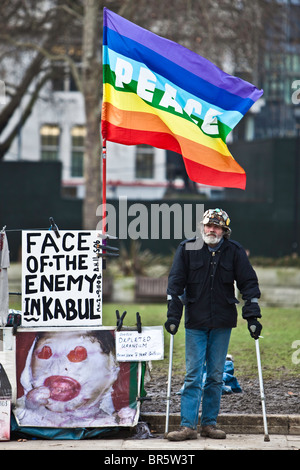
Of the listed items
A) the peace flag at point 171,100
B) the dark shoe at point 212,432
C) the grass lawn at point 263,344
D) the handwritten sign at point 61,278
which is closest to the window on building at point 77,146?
the grass lawn at point 263,344

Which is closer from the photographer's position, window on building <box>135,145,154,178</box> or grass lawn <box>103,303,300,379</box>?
grass lawn <box>103,303,300,379</box>

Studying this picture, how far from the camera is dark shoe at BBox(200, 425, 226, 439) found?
6.98 m

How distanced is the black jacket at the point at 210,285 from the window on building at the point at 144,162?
23264mm

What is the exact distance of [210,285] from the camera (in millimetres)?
7082

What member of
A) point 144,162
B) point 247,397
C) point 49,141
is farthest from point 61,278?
point 49,141

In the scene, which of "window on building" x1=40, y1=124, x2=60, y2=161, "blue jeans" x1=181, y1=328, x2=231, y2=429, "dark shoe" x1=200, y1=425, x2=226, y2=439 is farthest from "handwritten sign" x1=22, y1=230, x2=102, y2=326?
"window on building" x1=40, y1=124, x2=60, y2=161

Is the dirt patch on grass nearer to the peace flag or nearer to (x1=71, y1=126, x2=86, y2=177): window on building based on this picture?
the peace flag

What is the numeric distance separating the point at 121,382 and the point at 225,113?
9.66ft

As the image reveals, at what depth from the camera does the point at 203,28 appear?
19.4m

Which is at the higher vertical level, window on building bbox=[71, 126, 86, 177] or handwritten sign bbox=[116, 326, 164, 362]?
window on building bbox=[71, 126, 86, 177]

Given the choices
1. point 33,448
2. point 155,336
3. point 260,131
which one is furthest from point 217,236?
point 260,131

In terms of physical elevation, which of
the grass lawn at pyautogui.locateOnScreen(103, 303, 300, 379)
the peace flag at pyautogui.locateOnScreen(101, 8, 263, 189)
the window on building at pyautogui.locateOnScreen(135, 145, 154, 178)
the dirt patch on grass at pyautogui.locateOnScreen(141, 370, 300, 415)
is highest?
the window on building at pyautogui.locateOnScreen(135, 145, 154, 178)

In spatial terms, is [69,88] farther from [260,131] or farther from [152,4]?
[152,4]

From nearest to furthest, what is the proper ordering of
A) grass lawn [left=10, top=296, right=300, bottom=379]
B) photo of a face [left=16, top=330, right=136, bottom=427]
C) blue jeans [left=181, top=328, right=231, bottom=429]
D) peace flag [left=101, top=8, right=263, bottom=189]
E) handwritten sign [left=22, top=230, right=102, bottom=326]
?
1. blue jeans [left=181, top=328, right=231, bottom=429]
2. photo of a face [left=16, top=330, right=136, bottom=427]
3. handwritten sign [left=22, top=230, right=102, bottom=326]
4. peace flag [left=101, top=8, right=263, bottom=189]
5. grass lawn [left=10, top=296, right=300, bottom=379]
